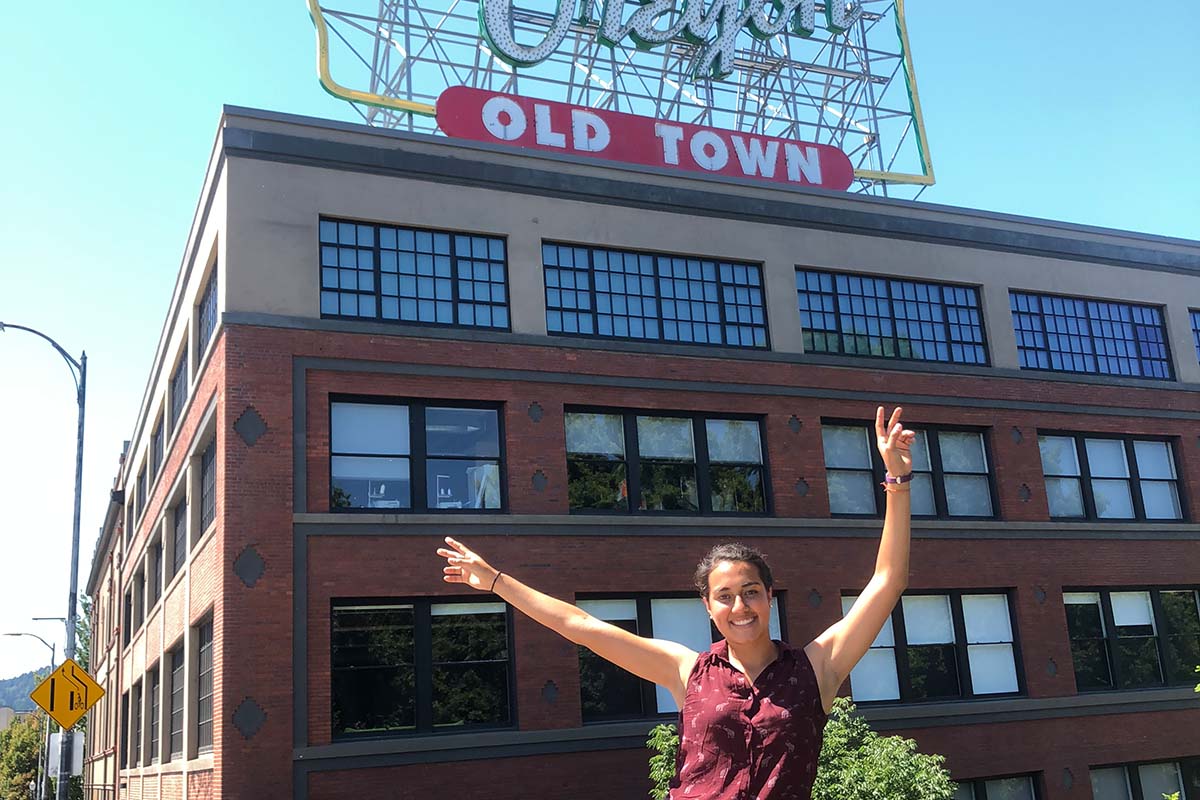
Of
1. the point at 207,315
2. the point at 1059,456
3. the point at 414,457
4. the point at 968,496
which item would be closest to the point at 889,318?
the point at 968,496

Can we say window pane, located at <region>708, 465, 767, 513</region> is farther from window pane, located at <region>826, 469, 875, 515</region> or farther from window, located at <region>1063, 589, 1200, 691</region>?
window, located at <region>1063, 589, 1200, 691</region>

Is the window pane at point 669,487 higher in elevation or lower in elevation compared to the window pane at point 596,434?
lower

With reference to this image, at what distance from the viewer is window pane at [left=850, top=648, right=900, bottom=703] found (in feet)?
75.8

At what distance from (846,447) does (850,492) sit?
0.96m

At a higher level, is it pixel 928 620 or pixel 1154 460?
pixel 1154 460

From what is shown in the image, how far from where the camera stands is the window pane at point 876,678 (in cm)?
2309

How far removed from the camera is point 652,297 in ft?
76.7

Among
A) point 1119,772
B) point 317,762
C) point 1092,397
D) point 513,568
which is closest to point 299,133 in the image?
point 513,568

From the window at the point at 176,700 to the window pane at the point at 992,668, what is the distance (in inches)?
653

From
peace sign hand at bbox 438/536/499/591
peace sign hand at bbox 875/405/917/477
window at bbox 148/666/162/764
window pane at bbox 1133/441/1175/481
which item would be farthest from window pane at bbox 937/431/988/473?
peace sign hand at bbox 875/405/917/477

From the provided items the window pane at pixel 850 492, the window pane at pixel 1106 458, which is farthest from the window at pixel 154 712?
the window pane at pixel 1106 458

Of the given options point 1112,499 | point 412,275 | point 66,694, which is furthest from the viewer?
point 1112,499

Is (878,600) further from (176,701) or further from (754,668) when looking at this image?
(176,701)

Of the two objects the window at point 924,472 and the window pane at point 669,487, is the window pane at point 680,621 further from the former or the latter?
the window at point 924,472
